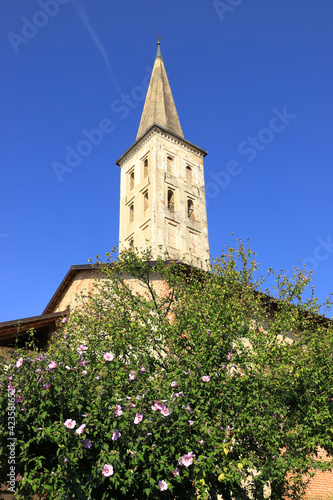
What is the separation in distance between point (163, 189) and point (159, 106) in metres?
10.4

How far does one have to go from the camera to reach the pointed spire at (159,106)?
36631mm

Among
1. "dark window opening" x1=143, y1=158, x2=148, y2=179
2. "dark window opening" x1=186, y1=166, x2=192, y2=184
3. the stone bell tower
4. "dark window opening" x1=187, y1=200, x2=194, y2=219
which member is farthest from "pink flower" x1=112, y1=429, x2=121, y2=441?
"dark window opening" x1=186, y1=166, x2=192, y2=184

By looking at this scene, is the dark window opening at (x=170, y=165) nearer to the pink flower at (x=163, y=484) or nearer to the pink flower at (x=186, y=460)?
the pink flower at (x=186, y=460)

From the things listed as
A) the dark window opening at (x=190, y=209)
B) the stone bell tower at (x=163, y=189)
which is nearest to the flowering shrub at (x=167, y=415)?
the stone bell tower at (x=163, y=189)

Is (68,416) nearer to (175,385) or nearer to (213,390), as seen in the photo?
(175,385)

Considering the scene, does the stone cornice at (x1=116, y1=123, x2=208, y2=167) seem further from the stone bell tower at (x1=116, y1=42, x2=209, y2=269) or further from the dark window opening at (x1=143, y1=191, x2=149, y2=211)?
the dark window opening at (x1=143, y1=191, x2=149, y2=211)

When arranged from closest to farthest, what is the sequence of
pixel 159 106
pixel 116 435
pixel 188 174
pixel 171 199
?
pixel 116 435 < pixel 171 199 < pixel 188 174 < pixel 159 106

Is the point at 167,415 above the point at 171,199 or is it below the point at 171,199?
below

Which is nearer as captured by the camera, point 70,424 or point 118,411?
point 70,424

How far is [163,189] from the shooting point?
32.0m

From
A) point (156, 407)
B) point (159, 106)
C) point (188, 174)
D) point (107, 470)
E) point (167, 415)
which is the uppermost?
point (159, 106)

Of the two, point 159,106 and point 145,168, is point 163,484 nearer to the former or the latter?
point 145,168

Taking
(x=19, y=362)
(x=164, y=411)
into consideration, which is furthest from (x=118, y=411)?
(x=19, y=362)

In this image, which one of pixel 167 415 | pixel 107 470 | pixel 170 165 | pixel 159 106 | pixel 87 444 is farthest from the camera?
pixel 159 106
